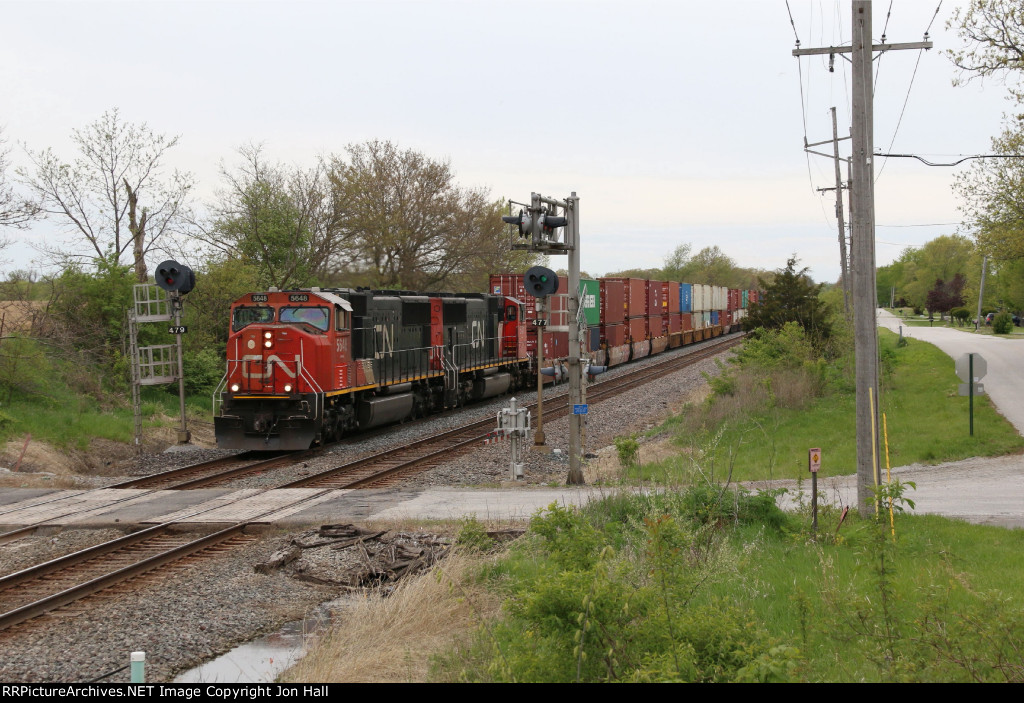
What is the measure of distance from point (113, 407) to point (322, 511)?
13.3 m

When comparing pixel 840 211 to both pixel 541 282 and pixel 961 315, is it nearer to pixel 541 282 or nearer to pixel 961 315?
pixel 541 282

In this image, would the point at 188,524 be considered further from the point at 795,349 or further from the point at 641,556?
the point at 795,349

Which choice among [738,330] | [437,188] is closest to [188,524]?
[437,188]

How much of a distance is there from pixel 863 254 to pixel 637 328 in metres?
31.9

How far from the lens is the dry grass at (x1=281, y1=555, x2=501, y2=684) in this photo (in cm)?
686

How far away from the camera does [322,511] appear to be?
12914 mm

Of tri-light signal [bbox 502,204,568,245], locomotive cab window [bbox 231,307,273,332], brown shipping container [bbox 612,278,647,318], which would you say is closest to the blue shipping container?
brown shipping container [bbox 612,278,647,318]

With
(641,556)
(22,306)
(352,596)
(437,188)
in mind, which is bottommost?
(352,596)

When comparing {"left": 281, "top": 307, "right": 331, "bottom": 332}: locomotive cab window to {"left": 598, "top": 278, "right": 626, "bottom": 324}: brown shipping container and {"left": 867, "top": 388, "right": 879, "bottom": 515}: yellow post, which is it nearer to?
{"left": 867, "top": 388, "right": 879, "bottom": 515}: yellow post

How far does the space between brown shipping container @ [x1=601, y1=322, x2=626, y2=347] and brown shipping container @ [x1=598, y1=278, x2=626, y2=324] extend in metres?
0.22

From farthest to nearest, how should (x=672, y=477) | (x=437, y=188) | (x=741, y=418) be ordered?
(x=437, y=188), (x=741, y=418), (x=672, y=477)

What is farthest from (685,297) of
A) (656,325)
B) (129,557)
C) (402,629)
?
(402,629)

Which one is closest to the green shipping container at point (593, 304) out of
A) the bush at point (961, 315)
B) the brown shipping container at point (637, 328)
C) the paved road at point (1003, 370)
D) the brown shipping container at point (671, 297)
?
the brown shipping container at point (637, 328)

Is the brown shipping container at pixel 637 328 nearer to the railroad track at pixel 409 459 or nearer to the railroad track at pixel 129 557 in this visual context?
the railroad track at pixel 409 459
